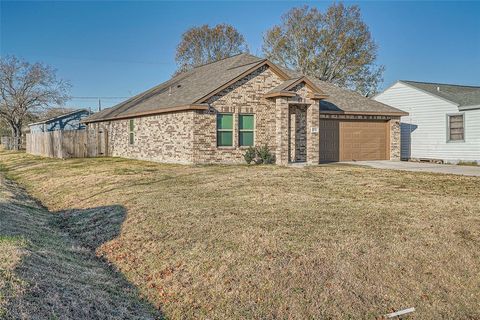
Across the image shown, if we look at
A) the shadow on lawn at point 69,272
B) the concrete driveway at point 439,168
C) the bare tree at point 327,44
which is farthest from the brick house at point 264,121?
the bare tree at point 327,44

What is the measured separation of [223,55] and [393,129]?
28.2 meters

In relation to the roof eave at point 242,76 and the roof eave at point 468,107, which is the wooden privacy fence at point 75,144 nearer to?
the roof eave at point 242,76

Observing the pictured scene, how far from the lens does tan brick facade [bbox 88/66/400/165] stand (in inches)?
727

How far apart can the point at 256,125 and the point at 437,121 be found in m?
9.78

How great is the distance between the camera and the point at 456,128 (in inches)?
862

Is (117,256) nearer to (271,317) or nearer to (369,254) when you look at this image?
(271,317)

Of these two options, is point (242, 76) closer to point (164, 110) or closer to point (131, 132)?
point (164, 110)

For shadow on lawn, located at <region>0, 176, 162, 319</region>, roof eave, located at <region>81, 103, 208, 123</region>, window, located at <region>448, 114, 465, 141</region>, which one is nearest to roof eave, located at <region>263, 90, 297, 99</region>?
roof eave, located at <region>81, 103, 208, 123</region>

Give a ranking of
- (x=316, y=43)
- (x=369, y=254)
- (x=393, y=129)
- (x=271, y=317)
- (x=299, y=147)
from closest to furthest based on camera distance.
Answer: (x=271, y=317), (x=369, y=254), (x=299, y=147), (x=393, y=129), (x=316, y=43)

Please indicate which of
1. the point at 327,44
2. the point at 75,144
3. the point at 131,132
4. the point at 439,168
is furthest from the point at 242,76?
the point at 327,44

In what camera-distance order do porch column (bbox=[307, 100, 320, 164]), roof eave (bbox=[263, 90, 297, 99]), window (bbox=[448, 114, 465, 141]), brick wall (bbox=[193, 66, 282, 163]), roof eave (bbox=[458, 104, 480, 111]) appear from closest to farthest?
roof eave (bbox=[263, 90, 297, 99]) < brick wall (bbox=[193, 66, 282, 163]) < porch column (bbox=[307, 100, 320, 164]) < roof eave (bbox=[458, 104, 480, 111]) < window (bbox=[448, 114, 465, 141])

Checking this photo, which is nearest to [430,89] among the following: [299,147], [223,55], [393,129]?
[393,129]

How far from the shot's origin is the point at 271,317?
527 centimetres

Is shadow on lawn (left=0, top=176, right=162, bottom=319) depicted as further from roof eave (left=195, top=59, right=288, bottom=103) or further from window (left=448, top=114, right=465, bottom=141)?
window (left=448, top=114, right=465, bottom=141)
